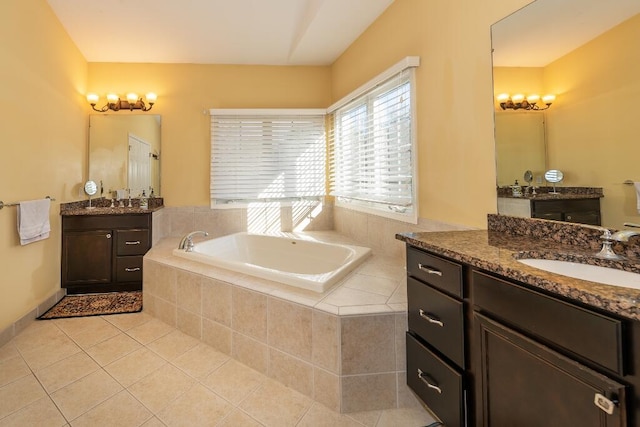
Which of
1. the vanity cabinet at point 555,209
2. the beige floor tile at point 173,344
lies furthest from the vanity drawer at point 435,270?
the beige floor tile at point 173,344

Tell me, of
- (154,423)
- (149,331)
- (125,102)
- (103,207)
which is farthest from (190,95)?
(154,423)

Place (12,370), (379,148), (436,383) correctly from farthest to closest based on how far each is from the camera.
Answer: (379,148) → (12,370) → (436,383)

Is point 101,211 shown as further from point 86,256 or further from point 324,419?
point 324,419

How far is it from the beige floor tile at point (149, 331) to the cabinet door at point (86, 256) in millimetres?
966

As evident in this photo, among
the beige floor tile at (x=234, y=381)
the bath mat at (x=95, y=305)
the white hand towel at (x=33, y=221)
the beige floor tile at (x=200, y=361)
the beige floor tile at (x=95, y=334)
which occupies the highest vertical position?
the white hand towel at (x=33, y=221)

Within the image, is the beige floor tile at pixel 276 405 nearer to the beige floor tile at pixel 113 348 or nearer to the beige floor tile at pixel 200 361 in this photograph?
the beige floor tile at pixel 200 361

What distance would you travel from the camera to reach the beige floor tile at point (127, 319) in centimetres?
227

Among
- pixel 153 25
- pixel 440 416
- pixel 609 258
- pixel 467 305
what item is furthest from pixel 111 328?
pixel 609 258

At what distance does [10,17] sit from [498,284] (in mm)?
3445

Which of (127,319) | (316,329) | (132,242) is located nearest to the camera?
(316,329)

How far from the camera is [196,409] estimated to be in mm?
1438

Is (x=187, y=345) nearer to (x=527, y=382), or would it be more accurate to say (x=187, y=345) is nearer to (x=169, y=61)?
(x=527, y=382)

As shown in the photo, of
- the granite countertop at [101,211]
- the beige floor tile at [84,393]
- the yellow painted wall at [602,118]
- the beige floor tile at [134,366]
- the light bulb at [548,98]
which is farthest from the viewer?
the granite countertop at [101,211]

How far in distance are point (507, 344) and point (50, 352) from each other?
267 centimetres
